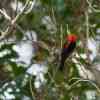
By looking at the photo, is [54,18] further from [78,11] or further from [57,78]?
[57,78]

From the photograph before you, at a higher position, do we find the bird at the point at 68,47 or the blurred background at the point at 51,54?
the bird at the point at 68,47

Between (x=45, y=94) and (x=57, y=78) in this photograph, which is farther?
(x=57, y=78)

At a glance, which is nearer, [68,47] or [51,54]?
[68,47]

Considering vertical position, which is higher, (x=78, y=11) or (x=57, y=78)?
(x=78, y=11)

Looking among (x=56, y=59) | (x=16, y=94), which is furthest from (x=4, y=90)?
(x=56, y=59)

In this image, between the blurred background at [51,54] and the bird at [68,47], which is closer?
the bird at [68,47]

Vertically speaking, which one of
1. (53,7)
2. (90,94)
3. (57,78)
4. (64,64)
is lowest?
(90,94)

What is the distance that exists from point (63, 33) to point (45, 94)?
302 millimetres

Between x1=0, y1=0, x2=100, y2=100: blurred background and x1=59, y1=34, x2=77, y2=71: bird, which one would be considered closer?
x1=59, y1=34, x2=77, y2=71: bird

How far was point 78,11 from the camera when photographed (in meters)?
2.49

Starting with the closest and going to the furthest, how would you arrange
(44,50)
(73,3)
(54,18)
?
(54,18), (73,3), (44,50)

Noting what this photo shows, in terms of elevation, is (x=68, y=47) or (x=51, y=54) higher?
(x=68, y=47)

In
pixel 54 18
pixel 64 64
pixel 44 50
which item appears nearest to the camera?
pixel 64 64

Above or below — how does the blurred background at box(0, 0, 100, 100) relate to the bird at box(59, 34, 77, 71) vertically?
below
